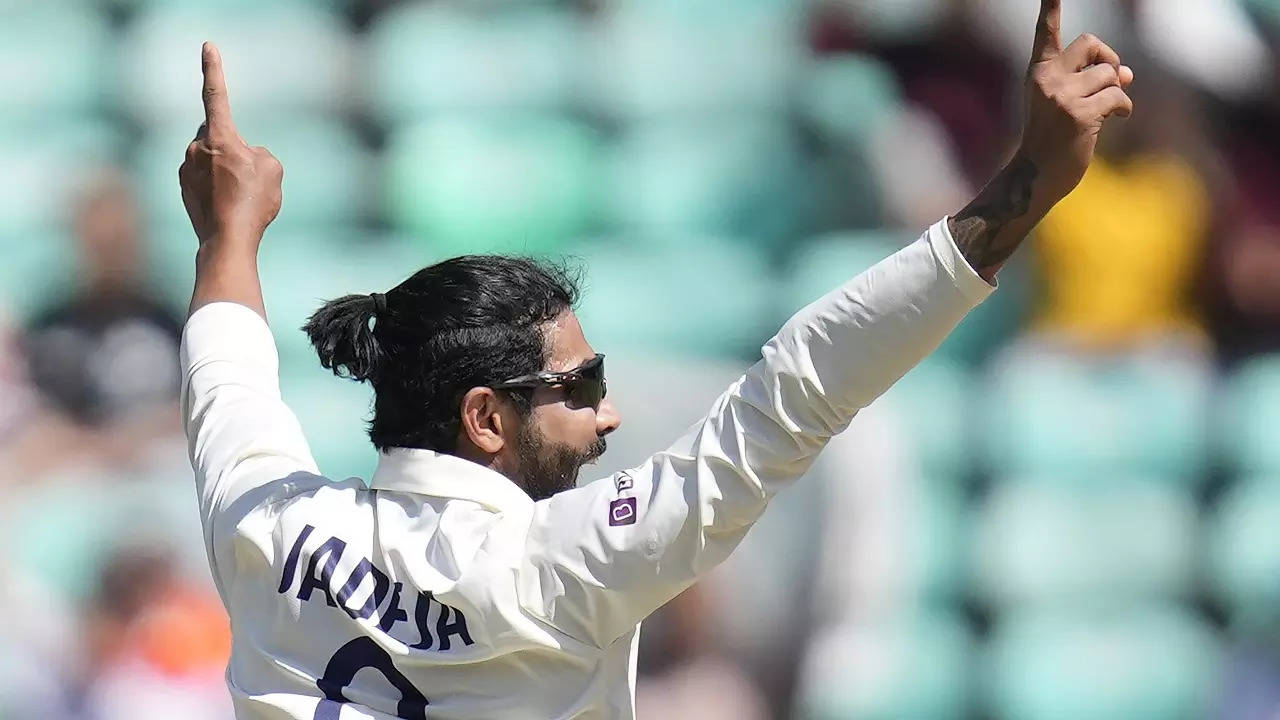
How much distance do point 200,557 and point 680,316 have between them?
145cm

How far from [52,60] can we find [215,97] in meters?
3.20

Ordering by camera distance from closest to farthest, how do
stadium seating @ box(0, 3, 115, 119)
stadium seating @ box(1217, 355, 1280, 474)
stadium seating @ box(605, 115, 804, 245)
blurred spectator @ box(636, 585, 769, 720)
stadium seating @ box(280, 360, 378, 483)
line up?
blurred spectator @ box(636, 585, 769, 720), stadium seating @ box(1217, 355, 1280, 474), stadium seating @ box(280, 360, 378, 483), stadium seating @ box(605, 115, 804, 245), stadium seating @ box(0, 3, 115, 119)

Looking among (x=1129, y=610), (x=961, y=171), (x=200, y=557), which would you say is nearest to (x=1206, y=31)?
(x=961, y=171)

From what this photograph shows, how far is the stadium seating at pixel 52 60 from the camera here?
199 inches

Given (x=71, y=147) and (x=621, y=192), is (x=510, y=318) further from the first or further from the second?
(x=71, y=147)

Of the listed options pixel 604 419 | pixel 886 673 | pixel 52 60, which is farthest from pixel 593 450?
pixel 52 60

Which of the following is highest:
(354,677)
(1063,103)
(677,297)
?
(677,297)

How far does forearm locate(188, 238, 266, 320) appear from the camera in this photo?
2.15 meters

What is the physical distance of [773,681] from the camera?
167 inches

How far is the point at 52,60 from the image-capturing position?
5.09 m

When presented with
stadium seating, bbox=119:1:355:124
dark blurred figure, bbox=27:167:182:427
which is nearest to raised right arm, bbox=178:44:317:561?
dark blurred figure, bbox=27:167:182:427

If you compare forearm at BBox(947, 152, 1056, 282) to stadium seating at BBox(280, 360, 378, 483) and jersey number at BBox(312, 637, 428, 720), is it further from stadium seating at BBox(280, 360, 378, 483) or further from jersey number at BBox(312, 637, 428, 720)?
stadium seating at BBox(280, 360, 378, 483)

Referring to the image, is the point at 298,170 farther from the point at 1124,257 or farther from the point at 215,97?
the point at 215,97

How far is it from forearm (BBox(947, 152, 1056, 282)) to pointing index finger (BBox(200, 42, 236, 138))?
1.04 metres
